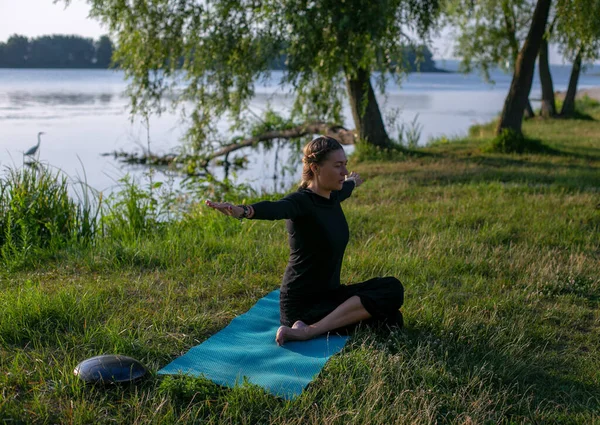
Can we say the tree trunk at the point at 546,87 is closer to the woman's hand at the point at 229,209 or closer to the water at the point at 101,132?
the water at the point at 101,132

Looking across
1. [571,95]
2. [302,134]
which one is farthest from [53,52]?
[302,134]

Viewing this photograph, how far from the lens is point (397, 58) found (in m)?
12.2

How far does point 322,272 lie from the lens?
4.94 meters

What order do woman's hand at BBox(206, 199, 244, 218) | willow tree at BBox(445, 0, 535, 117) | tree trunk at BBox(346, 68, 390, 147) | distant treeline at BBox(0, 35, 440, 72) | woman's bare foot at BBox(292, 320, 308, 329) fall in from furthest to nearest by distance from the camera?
distant treeline at BBox(0, 35, 440, 72) → willow tree at BBox(445, 0, 535, 117) → tree trunk at BBox(346, 68, 390, 147) → woman's bare foot at BBox(292, 320, 308, 329) → woman's hand at BBox(206, 199, 244, 218)

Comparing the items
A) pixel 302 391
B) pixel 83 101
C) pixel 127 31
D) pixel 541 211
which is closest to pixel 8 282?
pixel 302 391

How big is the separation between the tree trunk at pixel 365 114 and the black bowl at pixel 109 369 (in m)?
10.6

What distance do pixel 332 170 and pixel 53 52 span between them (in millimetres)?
58344

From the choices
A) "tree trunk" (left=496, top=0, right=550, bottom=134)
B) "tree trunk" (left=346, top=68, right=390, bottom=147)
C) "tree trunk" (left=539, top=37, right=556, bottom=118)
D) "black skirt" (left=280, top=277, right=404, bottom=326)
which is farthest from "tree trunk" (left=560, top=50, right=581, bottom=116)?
"black skirt" (left=280, top=277, right=404, bottom=326)

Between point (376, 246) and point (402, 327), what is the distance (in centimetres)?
→ 226

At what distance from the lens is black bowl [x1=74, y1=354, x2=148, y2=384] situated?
12.8ft

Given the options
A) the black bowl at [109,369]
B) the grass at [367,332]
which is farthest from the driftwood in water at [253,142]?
the black bowl at [109,369]

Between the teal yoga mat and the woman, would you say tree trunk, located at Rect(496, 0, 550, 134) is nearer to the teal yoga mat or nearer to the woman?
the woman

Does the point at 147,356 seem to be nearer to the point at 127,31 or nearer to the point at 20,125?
the point at 127,31

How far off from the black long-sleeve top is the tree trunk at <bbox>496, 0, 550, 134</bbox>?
36.1 feet
